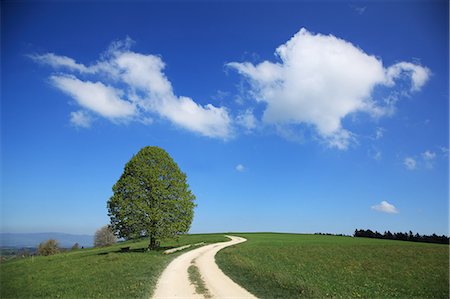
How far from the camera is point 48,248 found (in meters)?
79.4

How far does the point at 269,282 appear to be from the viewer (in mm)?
20172

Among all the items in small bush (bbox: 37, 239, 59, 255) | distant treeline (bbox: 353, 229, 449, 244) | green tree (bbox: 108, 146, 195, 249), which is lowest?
small bush (bbox: 37, 239, 59, 255)

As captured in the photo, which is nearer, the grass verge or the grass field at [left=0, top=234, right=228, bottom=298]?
the grass verge

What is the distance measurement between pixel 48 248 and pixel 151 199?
53.9 meters

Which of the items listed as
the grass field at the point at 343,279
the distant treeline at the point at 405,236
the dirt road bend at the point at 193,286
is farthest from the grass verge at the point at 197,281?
the distant treeline at the point at 405,236

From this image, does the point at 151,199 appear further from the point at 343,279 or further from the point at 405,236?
the point at 405,236

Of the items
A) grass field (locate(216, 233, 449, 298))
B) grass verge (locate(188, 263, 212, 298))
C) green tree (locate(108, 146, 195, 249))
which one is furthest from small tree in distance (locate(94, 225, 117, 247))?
grass verge (locate(188, 263, 212, 298))

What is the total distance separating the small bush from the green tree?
156 ft

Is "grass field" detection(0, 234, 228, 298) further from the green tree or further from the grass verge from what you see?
the green tree

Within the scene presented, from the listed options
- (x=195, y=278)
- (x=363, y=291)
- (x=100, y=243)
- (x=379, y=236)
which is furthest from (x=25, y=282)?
(x=379, y=236)

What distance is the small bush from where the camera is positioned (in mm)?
78188

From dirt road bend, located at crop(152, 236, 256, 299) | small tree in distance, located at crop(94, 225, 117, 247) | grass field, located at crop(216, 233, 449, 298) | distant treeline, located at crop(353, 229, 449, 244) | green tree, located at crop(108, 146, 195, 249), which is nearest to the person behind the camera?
dirt road bend, located at crop(152, 236, 256, 299)

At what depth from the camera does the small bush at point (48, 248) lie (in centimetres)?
7819

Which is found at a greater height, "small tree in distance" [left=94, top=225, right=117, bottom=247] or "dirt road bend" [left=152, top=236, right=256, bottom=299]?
"dirt road bend" [left=152, top=236, right=256, bottom=299]
